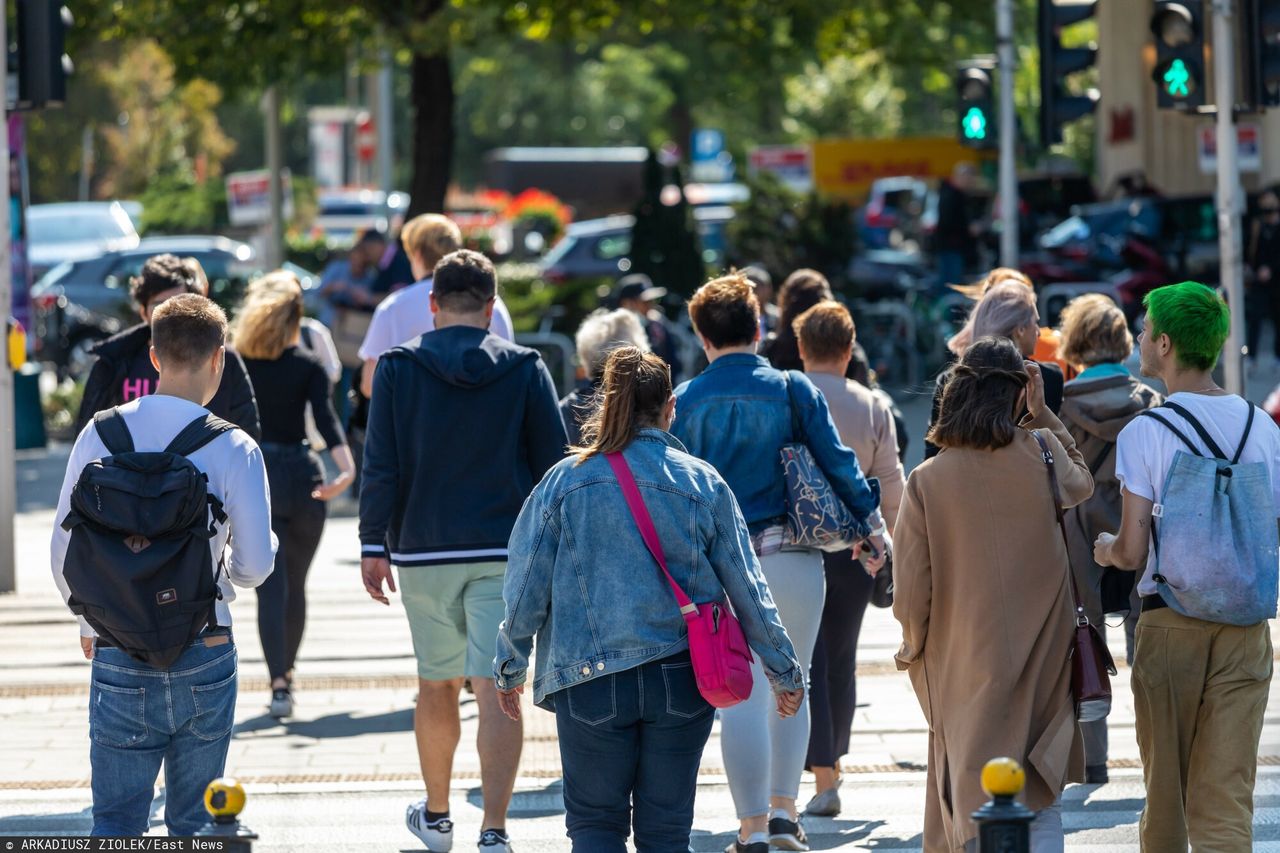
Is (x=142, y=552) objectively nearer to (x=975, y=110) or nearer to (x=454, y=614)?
(x=454, y=614)

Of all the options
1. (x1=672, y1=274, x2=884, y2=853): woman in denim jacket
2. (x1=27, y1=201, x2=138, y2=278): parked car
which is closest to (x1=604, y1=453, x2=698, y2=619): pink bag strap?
(x1=672, y1=274, x2=884, y2=853): woman in denim jacket

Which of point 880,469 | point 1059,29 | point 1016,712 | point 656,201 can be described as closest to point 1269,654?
point 1016,712

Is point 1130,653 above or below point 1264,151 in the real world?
below

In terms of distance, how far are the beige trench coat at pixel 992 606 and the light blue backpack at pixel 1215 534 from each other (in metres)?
0.34

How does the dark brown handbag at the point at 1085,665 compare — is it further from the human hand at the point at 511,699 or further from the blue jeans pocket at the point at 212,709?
the blue jeans pocket at the point at 212,709

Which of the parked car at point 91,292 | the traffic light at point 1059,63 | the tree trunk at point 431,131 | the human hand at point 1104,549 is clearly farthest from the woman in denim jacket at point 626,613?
the parked car at point 91,292

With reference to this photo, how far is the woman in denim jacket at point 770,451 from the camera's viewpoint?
19.9 ft

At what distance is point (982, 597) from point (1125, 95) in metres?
32.2

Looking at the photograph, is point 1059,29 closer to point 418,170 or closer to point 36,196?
point 418,170

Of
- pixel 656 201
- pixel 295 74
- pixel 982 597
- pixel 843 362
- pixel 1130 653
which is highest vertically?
pixel 295 74

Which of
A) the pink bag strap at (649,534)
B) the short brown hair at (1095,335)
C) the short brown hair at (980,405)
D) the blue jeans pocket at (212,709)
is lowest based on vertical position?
the blue jeans pocket at (212,709)

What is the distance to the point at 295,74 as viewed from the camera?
67.0 feet

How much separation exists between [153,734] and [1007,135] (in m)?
14.4

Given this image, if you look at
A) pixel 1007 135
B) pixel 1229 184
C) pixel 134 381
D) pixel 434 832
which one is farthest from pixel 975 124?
pixel 434 832
